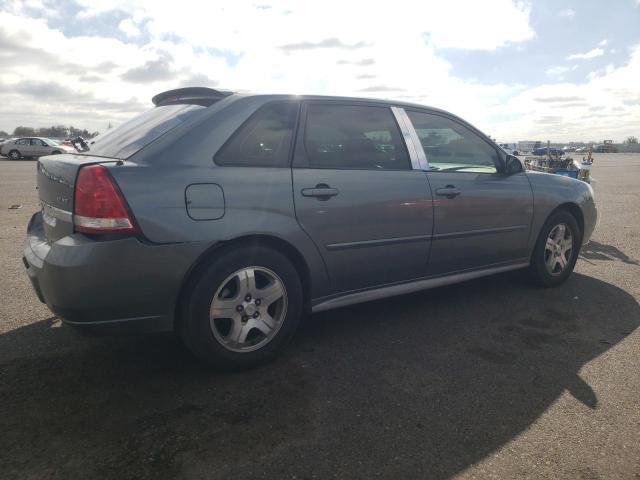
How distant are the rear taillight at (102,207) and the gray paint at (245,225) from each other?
47 millimetres

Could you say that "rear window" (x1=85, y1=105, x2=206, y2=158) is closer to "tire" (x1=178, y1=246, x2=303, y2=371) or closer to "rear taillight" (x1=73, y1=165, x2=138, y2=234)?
"rear taillight" (x1=73, y1=165, x2=138, y2=234)

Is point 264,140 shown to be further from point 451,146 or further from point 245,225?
point 451,146

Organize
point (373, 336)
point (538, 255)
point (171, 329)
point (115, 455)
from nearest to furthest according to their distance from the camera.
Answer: point (115, 455), point (171, 329), point (373, 336), point (538, 255)

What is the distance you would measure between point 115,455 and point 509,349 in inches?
97.2

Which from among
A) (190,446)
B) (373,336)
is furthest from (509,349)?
(190,446)

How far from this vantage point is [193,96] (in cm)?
321

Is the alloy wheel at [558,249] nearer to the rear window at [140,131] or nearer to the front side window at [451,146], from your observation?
the front side window at [451,146]

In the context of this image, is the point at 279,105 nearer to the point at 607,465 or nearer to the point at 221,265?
the point at 221,265

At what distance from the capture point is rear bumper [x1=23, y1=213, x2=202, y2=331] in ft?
8.02

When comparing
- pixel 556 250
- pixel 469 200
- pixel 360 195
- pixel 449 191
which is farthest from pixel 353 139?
pixel 556 250

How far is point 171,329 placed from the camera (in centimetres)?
271

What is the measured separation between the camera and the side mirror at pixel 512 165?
424 centimetres

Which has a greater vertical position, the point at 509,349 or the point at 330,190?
the point at 330,190

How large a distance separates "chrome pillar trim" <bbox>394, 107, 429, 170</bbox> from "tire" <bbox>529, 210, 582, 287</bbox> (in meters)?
1.60
